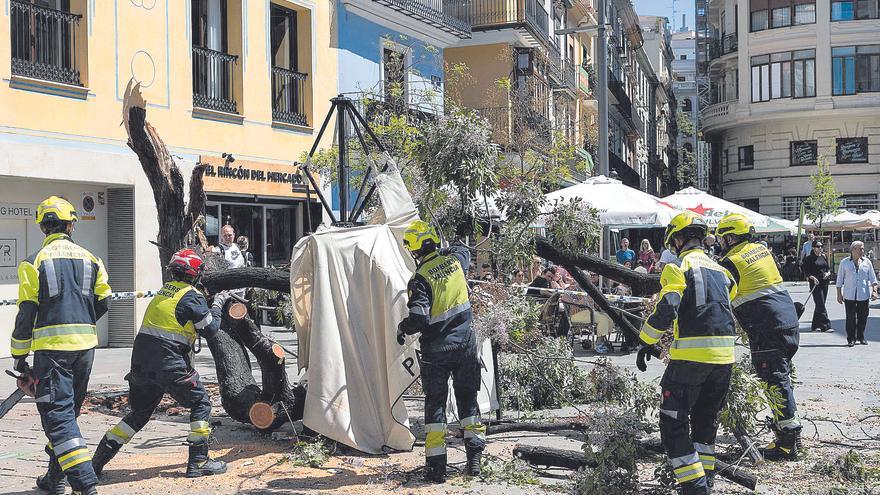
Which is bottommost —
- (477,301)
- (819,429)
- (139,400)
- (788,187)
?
(819,429)

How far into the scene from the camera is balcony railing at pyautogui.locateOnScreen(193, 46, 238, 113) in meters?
16.4

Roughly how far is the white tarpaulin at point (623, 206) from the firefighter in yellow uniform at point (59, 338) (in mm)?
8951

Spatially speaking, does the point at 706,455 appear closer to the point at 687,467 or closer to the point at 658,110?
the point at 687,467

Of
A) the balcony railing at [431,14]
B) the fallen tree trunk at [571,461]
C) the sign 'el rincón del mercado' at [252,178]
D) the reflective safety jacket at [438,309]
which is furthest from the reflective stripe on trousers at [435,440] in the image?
the balcony railing at [431,14]

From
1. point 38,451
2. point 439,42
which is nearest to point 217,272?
point 38,451

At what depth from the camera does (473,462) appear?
6.78 m

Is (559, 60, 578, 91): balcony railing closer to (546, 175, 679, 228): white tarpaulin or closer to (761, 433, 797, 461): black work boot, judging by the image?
(546, 175, 679, 228): white tarpaulin

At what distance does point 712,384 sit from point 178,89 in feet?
39.0

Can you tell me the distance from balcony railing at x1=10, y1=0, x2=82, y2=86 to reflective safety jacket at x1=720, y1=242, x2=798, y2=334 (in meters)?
10.2

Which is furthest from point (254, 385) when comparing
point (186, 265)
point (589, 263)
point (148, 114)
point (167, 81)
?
point (167, 81)

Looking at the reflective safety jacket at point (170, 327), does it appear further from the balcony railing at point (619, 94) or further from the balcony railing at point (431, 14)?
the balcony railing at point (619, 94)

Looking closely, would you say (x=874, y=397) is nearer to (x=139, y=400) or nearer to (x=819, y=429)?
(x=819, y=429)

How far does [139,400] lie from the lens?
6.53 m

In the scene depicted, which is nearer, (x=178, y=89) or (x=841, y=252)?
(x=178, y=89)
